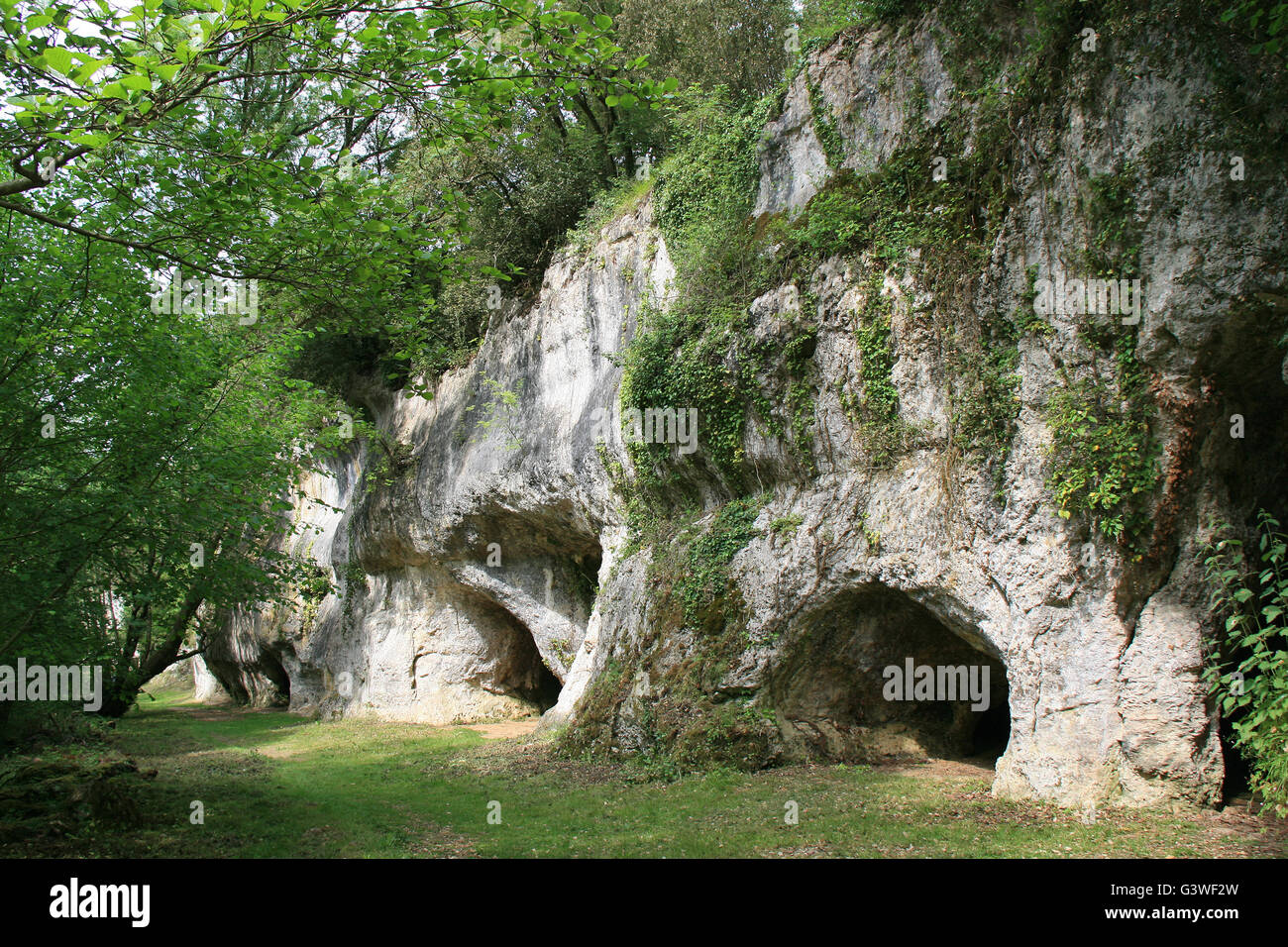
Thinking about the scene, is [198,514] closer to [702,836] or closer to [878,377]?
[702,836]

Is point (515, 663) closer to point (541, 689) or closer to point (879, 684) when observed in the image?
point (541, 689)

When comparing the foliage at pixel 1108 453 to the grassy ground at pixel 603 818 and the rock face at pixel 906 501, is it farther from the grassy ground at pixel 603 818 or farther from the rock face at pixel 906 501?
the grassy ground at pixel 603 818

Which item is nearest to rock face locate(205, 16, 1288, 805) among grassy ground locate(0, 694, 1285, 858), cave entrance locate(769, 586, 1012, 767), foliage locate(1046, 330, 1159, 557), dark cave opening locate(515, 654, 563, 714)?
cave entrance locate(769, 586, 1012, 767)

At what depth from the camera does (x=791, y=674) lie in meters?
11.9

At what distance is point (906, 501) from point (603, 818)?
5.36 meters

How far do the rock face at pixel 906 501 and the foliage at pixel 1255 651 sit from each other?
0.25 meters

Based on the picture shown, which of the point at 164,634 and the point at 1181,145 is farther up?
the point at 1181,145

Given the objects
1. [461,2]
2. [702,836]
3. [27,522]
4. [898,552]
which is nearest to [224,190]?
[461,2]

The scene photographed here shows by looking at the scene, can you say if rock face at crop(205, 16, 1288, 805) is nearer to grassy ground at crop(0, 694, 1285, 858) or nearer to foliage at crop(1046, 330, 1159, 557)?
foliage at crop(1046, 330, 1159, 557)

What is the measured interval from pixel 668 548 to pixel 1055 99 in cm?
833

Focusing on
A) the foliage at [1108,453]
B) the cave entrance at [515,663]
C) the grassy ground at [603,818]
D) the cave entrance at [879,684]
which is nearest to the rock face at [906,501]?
the cave entrance at [879,684]

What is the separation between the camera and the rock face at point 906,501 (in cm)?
823

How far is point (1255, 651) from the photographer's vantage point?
298 inches

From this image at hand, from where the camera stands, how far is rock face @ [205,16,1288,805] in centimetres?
823
